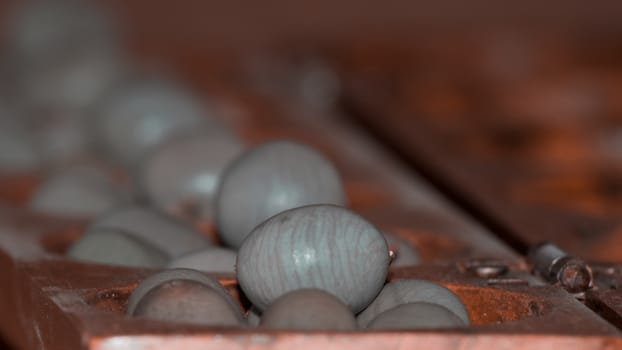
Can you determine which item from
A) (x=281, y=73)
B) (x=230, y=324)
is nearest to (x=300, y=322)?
(x=230, y=324)

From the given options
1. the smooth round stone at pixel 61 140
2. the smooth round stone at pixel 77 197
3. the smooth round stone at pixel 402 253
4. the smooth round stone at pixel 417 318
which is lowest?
the smooth round stone at pixel 61 140

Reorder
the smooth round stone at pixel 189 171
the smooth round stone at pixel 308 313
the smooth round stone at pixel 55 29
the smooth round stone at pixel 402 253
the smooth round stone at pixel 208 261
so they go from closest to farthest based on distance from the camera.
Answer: the smooth round stone at pixel 308 313 < the smooth round stone at pixel 208 261 < the smooth round stone at pixel 402 253 < the smooth round stone at pixel 189 171 < the smooth round stone at pixel 55 29

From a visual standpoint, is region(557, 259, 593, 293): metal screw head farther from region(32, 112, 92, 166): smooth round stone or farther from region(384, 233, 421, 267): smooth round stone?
region(32, 112, 92, 166): smooth round stone

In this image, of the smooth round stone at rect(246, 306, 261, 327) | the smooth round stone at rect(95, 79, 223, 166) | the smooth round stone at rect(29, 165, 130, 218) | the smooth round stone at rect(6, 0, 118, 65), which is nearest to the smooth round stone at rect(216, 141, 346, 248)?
the smooth round stone at rect(246, 306, 261, 327)

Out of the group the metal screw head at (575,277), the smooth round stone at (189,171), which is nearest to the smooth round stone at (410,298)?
the metal screw head at (575,277)

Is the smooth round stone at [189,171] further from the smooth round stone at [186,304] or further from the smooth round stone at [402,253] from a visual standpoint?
the smooth round stone at [186,304]

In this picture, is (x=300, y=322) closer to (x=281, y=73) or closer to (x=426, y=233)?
(x=426, y=233)

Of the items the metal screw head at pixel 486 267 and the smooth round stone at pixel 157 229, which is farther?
the smooth round stone at pixel 157 229
